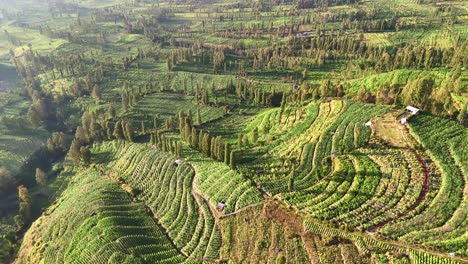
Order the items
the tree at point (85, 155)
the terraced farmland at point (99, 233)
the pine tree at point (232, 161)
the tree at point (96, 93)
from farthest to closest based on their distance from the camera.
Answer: the tree at point (96, 93) → the tree at point (85, 155) → the pine tree at point (232, 161) → the terraced farmland at point (99, 233)

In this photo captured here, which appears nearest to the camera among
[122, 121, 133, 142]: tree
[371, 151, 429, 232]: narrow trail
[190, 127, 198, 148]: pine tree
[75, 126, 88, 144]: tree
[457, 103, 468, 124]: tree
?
Result: [371, 151, 429, 232]: narrow trail

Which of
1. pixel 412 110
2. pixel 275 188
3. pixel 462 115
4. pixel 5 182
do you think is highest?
pixel 462 115

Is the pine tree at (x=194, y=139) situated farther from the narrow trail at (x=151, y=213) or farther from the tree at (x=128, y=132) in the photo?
the tree at (x=128, y=132)

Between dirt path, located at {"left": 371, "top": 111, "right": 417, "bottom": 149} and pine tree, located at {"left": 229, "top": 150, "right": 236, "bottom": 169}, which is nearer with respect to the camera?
dirt path, located at {"left": 371, "top": 111, "right": 417, "bottom": 149}

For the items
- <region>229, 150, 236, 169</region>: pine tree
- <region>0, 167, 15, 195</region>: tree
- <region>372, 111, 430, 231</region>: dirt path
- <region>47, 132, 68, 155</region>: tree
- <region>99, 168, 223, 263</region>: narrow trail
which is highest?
<region>372, 111, 430, 231</region>: dirt path

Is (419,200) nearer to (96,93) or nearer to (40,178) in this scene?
(40,178)

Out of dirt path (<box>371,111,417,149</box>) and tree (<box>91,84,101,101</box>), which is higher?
dirt path (<box>371,111,417,149</box>)

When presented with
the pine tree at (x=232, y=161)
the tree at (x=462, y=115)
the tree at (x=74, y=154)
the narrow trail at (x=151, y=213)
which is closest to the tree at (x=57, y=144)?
the tree at (x=74, y=154)

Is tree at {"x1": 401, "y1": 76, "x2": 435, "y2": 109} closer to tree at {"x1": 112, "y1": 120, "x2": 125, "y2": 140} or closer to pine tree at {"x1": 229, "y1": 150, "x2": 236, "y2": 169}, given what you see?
pine tree at {"x1": 229, "y1": 150, "x2": 236, "y2": 169}

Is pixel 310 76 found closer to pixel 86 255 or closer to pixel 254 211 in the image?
pixel 254 211

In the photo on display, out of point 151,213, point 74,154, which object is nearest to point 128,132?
point 74,154

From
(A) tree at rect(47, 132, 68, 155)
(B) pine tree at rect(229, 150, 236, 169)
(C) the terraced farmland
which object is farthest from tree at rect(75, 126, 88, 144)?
(B) pine tree at rect(229, 150, 236, 169)

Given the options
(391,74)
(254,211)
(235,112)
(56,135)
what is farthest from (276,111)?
(56,135)
